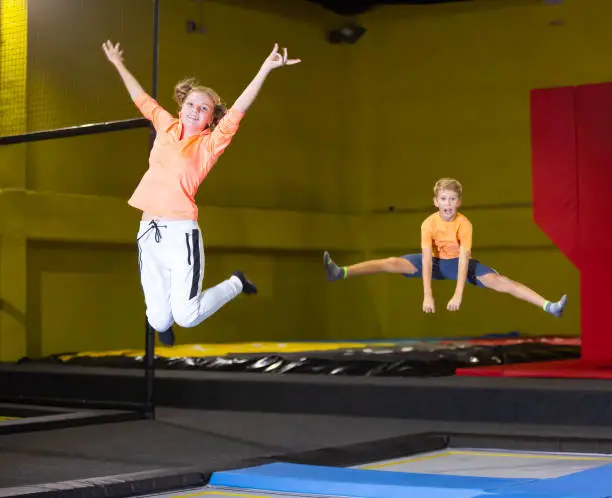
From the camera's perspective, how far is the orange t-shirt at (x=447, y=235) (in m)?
4.18

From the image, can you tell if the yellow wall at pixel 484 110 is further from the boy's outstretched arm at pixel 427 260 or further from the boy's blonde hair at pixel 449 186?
the boy's blonde hair at pixel 449 186

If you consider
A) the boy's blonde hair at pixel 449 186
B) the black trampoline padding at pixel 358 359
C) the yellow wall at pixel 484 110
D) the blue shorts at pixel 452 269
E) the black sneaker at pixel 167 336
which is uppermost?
the yellow wall at pixel 484 110

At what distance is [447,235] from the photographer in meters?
4.21

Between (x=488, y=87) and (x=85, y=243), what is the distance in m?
4.95

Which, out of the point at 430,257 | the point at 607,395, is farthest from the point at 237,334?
the point at 430,257

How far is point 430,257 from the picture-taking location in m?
4.28

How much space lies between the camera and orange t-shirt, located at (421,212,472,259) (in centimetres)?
418

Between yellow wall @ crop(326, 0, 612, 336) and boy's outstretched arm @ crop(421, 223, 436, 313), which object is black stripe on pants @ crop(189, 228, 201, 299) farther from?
yellow wall @ crop(326, 0, 612, 336)

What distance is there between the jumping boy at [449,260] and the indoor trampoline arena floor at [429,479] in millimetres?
952

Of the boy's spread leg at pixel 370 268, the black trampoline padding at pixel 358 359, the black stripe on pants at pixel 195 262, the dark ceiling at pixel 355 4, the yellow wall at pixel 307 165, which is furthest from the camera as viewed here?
the dark ceiling at pixel 355 4

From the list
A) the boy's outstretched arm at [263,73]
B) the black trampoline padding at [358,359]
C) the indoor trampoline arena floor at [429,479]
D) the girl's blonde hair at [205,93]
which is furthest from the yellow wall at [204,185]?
the boy's outstretched arm at [263,73]

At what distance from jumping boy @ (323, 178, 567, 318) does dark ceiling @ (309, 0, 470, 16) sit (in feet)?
28.8

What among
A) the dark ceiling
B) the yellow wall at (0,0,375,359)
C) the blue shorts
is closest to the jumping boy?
the blue shorts

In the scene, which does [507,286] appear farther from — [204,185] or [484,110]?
[484,110]
